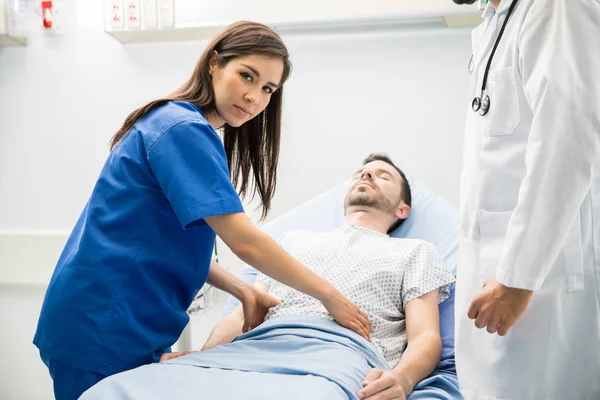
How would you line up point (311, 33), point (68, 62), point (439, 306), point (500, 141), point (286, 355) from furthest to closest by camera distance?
point (68, 62), point (311, 33), point (439, 306), point (286, 355), point (500, 141)

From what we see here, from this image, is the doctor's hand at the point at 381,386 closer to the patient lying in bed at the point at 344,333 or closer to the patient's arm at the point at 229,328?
the patient lying in bed at the point at 344,333

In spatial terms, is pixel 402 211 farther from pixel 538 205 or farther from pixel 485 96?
pixel 538 205

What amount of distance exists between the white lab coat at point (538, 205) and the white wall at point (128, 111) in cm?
131

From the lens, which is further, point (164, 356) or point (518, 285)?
point (164, 356)

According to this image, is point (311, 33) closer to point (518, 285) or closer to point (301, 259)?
point (301, 259)

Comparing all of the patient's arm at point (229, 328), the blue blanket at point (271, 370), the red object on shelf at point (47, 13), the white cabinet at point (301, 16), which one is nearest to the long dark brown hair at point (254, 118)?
the patient's arm at point (229, 328)

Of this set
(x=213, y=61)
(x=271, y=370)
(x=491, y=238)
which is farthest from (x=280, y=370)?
(x=213, y=61)

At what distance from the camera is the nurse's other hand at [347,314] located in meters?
1.36

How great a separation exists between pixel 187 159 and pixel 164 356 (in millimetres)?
475

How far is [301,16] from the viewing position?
2566 mm

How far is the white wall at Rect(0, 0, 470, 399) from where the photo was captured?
8.48 ft

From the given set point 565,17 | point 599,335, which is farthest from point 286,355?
point 565,17

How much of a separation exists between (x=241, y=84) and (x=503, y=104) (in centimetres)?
59

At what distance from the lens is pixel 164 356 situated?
1.37 m
